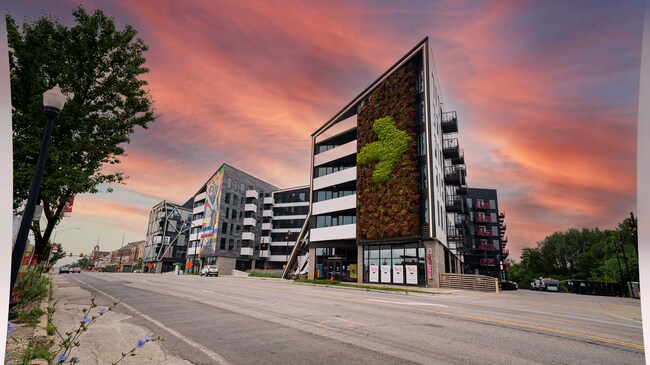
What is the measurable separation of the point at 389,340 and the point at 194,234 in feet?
257

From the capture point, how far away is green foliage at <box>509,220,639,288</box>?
232 ft

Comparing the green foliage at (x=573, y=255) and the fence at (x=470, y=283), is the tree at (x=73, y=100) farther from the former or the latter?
the green foliage at (x=573, y=255)

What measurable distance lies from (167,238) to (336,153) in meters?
64.3

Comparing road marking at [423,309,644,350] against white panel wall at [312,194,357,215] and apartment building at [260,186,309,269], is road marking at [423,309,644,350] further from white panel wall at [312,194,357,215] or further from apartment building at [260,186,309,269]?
apartment building at [260,186,309,269]

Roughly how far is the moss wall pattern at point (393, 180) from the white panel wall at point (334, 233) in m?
1.53

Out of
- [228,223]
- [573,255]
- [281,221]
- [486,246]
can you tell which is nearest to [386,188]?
[228,223]

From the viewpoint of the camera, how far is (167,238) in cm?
8525

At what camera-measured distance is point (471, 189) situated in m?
90.8

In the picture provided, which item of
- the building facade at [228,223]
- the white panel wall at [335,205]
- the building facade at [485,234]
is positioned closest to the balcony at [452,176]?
the white panel wall at [335,205]

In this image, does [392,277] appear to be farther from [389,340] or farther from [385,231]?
[389,340]

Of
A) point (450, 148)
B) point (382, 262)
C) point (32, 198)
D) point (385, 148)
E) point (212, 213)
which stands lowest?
point (382, 262)

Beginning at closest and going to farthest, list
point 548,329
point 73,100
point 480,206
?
1. point 548,329
2. point 73,100
3. point 480,206

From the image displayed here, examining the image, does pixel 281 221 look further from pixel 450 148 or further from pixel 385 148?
pixel 385 148

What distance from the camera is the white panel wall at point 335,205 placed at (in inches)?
1460
